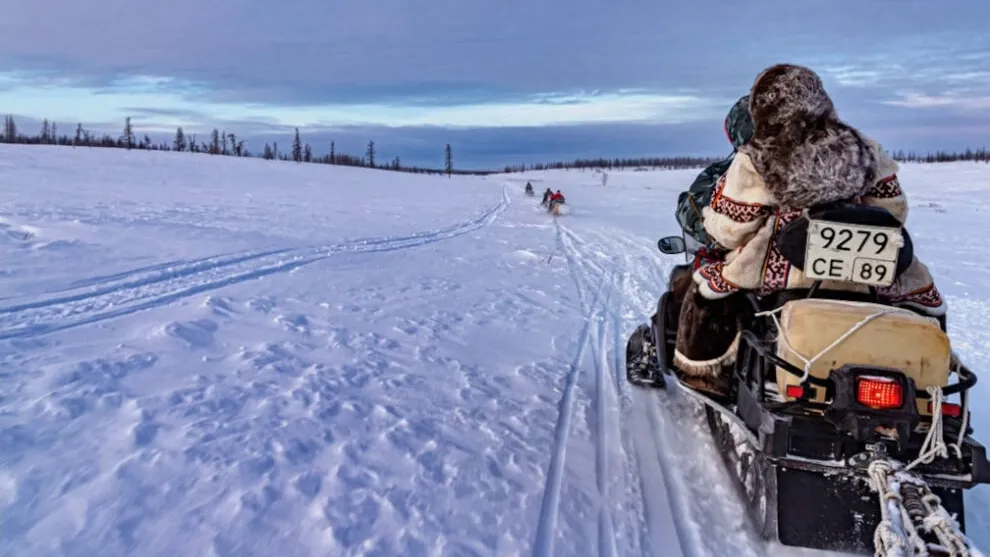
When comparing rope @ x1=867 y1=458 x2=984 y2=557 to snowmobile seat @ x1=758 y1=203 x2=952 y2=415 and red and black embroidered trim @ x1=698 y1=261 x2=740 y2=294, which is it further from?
red and black embroidered trim @ x1=698 y1=261 x2=740 y2=294

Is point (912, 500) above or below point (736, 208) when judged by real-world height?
below

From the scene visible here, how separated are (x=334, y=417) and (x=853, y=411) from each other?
102 inches

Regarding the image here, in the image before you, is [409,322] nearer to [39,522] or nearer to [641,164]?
[39,522]

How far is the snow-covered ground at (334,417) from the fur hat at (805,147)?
147 centimetres

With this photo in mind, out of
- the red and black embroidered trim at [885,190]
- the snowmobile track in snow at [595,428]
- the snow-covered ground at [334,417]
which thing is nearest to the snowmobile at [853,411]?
the snow-covered ground at [334,417]

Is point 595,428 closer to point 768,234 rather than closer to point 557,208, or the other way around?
point 768,234

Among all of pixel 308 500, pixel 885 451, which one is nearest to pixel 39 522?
pixel 308 500

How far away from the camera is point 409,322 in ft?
19.7

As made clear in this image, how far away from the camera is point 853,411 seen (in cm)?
238

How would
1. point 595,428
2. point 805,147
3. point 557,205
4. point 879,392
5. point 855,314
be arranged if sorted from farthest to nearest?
1. point 557,205
2. point 595,428
3. point 805,147
4. point 855,314
5. point 879,392

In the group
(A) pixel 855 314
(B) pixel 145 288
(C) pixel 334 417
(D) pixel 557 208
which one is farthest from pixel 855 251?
(D) pixel 557 208

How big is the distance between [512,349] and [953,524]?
370cm

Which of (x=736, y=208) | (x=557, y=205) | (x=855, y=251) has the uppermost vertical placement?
(x=736, y=208)

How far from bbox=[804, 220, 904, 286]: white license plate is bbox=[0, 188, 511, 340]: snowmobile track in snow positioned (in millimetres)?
5200
